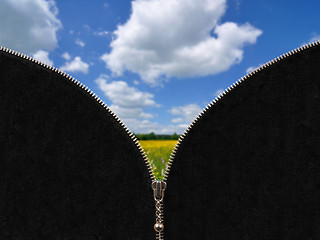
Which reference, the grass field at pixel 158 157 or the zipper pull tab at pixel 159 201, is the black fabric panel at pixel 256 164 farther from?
the grass field at pixel 158 157

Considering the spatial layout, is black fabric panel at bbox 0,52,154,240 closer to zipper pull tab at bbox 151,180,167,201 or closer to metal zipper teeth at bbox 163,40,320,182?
zipper pull tab at bbox 151,180,167,201

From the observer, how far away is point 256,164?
2170 mm

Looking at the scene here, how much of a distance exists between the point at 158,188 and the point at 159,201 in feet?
0.39

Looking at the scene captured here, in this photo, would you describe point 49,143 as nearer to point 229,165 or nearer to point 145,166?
point 145,166

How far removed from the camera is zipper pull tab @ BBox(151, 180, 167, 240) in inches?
84.9

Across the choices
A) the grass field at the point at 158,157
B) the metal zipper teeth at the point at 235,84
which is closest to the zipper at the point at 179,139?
the metal zipper teeth at the point at 235,84

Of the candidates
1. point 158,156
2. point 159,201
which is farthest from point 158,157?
point 159,201

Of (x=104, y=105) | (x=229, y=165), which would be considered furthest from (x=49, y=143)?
(x=229, y=165)

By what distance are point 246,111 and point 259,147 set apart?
322 millimetres

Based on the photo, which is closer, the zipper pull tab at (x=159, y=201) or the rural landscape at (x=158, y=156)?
the zipper pull tab at (x=159, y=201)

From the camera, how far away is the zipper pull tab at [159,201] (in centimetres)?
216

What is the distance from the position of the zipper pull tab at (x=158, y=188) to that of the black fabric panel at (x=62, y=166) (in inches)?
2.2

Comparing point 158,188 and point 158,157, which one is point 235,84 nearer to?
point 158,188


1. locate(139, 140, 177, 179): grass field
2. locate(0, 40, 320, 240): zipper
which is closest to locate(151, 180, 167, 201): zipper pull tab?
locate(0, 40, 320, 240): zipper
